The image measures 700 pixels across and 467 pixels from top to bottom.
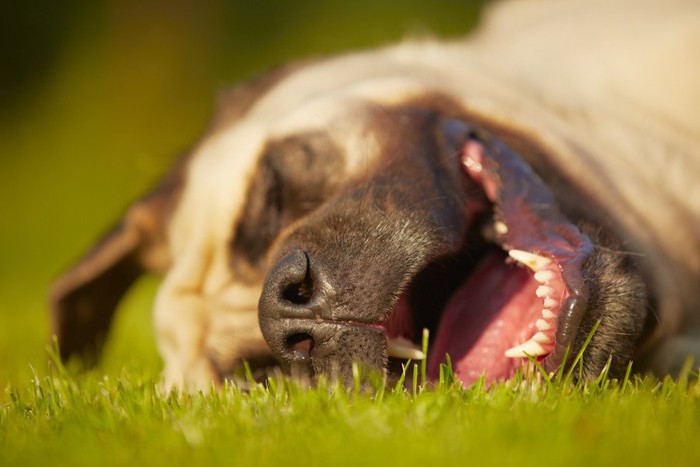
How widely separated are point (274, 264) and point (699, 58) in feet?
6.50

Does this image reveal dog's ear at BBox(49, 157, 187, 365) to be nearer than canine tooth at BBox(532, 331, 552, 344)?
No

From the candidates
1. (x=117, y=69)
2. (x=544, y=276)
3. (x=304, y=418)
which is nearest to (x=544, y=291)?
(x=544, y=276)

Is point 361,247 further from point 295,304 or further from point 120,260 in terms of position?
point 120,260

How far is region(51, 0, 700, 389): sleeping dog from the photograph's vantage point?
2.30m

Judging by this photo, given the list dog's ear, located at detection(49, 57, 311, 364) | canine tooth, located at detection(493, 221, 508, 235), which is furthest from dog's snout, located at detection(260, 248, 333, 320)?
dog's ear, located at detection(49, 57, 311, 364)

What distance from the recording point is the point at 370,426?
74.5 inches

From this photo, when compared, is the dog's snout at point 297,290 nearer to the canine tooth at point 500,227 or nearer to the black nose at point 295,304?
the black nose at point 295,304

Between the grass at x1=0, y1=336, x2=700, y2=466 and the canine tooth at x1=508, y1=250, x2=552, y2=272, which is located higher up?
the canine tooth at x1=508, y1=250, x2=552, y2=272

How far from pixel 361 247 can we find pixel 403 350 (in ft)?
0.90

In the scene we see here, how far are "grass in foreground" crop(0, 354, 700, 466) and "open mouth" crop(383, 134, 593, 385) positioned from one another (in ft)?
0.57

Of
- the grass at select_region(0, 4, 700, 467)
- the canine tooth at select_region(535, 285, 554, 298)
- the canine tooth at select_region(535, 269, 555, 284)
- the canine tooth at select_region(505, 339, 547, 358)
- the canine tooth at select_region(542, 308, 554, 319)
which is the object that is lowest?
the grass at select_region(0, 4, 700, 467)

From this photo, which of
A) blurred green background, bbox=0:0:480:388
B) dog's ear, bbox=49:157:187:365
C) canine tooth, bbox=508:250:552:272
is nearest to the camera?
canine tooth, bbox=508:250:552:272

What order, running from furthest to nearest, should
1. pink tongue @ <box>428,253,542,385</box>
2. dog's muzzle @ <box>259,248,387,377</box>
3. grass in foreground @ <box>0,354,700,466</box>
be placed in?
pink tongue @ <box>428,253,542,385</box> → dog's muzzle @ <box>259,248,387,377</box> → grass in foreground @ <box>0,354,700,466</box>

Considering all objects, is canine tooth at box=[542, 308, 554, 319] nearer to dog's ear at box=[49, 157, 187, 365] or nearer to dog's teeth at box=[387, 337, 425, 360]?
dog's teeth at box=[387, 337, 425, 360]
